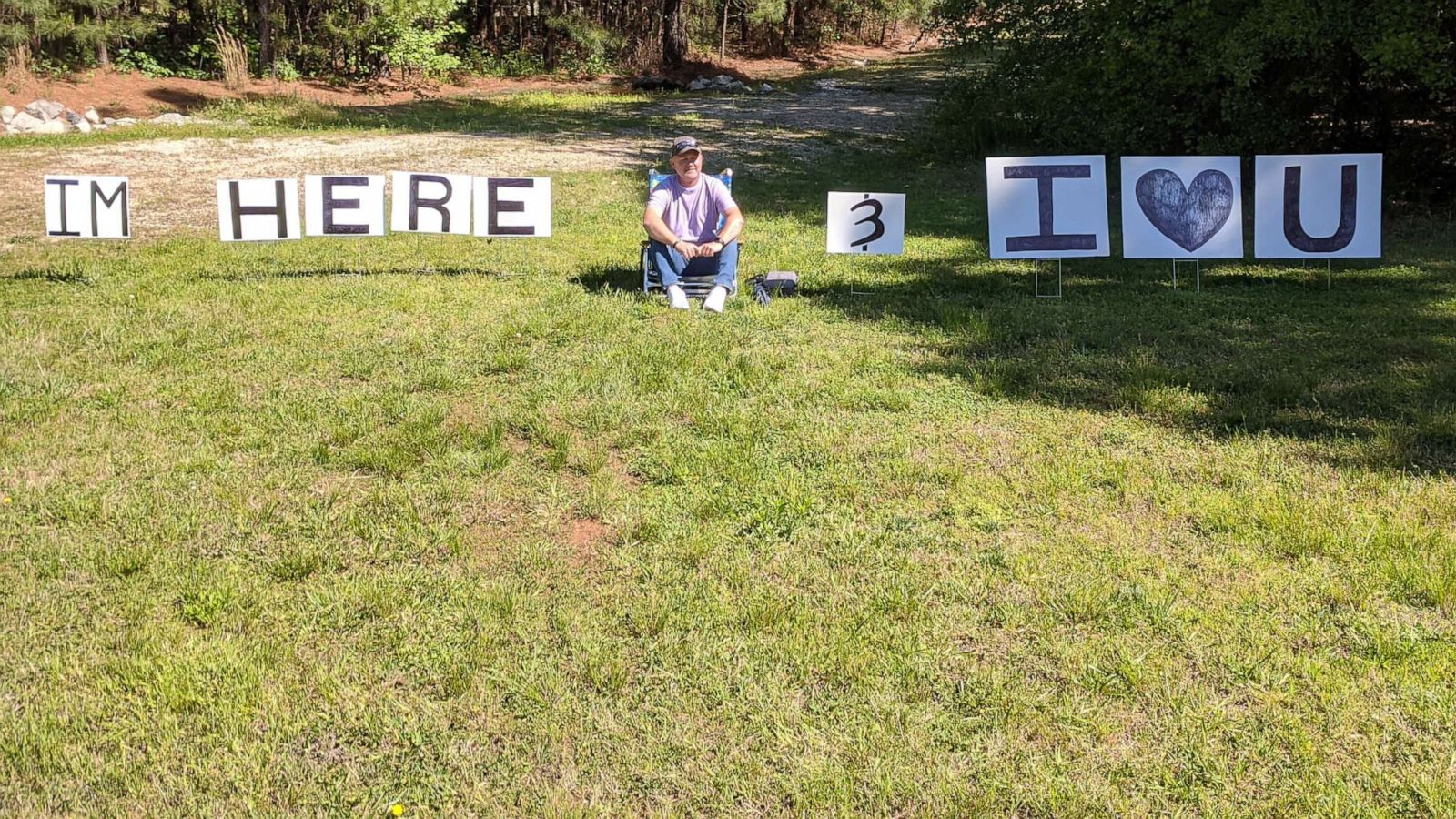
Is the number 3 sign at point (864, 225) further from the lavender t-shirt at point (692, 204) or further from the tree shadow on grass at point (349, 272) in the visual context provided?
the tree shadow on grass at point (349, 272)

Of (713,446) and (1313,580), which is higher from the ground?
(713,446)

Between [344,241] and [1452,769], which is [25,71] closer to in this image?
[344,241]

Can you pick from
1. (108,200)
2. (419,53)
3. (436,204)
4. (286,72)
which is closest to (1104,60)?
(436,204)

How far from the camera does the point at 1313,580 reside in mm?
3840

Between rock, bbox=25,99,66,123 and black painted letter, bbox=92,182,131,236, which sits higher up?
rock, bbox=25,99,66,123

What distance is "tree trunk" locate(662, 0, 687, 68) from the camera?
31406mm

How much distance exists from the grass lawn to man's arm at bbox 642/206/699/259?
589mm

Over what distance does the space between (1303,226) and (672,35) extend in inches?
1021

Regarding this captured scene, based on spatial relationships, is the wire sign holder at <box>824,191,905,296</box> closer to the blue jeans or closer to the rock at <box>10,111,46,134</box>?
the blue jeans

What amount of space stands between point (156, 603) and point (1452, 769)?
161 inches

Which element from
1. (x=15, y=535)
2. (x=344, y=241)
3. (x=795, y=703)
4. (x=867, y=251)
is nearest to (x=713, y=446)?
(x=795, y=703)

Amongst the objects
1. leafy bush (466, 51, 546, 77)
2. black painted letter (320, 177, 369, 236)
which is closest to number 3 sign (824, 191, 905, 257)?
black painted letter (320, 177, 369, 236)

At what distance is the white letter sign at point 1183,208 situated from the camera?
8344mm

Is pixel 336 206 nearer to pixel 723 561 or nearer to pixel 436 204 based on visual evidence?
pixel 436 204
